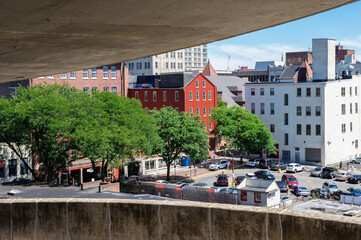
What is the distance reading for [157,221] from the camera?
31.3ft

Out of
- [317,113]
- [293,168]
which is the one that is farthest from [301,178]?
[317,113]

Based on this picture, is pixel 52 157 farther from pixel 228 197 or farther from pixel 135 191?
pixel 228 197

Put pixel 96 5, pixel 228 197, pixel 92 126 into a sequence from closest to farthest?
pixel 96 5, pixel 228 197, pixel 92 126

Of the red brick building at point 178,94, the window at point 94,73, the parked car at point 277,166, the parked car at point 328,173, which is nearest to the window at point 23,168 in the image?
the window at point 94,73

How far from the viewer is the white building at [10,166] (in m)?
48.6

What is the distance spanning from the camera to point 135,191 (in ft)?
155

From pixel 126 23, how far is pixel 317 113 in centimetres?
6515

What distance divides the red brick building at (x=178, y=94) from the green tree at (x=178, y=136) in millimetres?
14650

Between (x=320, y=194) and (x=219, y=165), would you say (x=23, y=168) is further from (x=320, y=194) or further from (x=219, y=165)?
(x=320, y=194)

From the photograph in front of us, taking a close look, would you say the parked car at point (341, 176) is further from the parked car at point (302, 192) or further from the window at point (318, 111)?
the window at point (318, 111)

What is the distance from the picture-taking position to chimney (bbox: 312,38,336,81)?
228ft

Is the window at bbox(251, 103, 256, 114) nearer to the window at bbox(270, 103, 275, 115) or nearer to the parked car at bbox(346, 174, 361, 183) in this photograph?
the window at bbox(270, 103, 275, 115)

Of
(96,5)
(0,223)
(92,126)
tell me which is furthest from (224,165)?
(96,5)

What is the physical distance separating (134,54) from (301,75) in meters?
67.9
